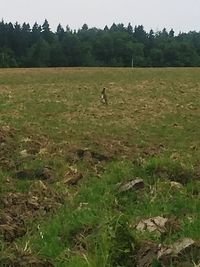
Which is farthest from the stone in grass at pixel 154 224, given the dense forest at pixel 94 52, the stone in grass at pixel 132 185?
the dense forest at pixel 94 52

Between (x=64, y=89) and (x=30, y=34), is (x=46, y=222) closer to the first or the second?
(x=64, y=89)


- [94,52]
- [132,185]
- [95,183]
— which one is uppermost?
[132,185]

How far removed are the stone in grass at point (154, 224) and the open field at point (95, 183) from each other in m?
0.05

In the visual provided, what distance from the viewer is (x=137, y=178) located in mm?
9711

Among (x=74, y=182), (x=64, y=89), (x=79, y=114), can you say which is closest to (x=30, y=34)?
(x=64, y=89)

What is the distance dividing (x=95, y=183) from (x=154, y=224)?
9.03 ft

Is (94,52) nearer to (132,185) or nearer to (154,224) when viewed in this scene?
(132,185)

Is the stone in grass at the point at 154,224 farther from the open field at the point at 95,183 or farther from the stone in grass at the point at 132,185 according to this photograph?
the stone in grass at the point at 132,185

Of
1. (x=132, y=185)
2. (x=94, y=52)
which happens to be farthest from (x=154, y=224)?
(x=94, y=52)

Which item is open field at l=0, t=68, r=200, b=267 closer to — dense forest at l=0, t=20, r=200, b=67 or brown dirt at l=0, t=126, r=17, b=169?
brown dirt at l=0, t=126, r=17, b=169

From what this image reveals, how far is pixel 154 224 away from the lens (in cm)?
736

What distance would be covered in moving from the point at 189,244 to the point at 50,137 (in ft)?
27.0

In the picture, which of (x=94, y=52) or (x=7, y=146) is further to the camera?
(x=94, y=52)

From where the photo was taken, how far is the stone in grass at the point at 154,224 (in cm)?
716
